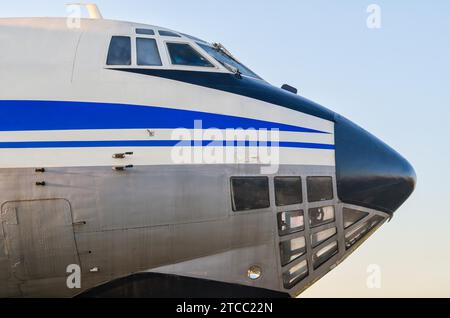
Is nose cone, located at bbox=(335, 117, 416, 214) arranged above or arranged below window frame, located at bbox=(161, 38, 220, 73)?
below

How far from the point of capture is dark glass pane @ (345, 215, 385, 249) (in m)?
9.86

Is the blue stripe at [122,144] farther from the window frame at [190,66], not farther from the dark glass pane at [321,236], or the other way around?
the dark glass pane at [321,236]

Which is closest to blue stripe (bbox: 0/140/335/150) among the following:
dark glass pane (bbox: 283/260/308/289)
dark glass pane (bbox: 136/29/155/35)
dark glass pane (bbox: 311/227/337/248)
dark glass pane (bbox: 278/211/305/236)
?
dark glass pane (bbox: 278/211/305/236)

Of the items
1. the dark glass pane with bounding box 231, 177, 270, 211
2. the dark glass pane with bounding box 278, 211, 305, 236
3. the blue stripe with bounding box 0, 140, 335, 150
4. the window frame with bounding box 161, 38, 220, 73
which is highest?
the window frame with bounding box 161, 38, 220, 73

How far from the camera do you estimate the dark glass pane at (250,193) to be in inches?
367

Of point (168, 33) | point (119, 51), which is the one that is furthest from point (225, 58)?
point (119, 51)

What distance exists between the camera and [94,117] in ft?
30.4

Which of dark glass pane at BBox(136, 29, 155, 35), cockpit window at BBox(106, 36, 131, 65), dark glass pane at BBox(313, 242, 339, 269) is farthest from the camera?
dark glass pane at BBox(136, 29, 155, 35)

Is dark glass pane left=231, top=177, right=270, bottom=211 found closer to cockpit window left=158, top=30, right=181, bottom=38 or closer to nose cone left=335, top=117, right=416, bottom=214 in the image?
nose cone left=335, top=117, right=416, bottom=214

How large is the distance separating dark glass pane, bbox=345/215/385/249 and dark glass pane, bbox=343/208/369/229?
0.13 metres

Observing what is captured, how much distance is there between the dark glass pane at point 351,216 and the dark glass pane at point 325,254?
0.38 metres

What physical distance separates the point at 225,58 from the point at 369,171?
131 inches

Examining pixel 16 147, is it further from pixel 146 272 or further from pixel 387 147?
pixel 387 147

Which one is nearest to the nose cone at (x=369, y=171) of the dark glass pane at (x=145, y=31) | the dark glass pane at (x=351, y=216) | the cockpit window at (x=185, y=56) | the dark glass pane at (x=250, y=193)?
the dark glass pane at (x=351, y=216)
